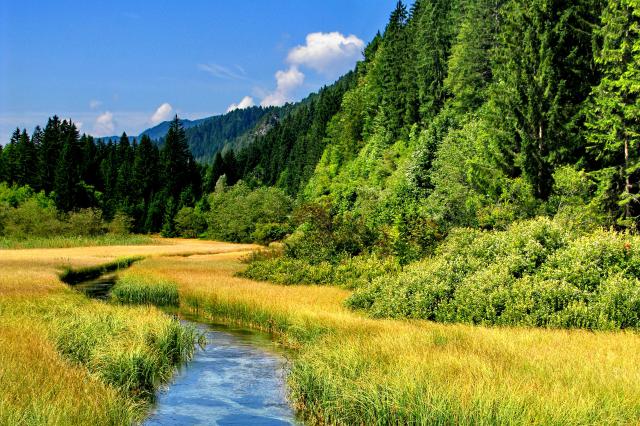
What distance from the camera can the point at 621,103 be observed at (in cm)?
3022

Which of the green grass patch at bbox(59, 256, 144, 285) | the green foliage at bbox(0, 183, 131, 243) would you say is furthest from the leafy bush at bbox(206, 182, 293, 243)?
the green grass patch at bbox(59, 256, 144, 285)

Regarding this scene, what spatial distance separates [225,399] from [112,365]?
281cm

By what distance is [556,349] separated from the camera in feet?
44.7

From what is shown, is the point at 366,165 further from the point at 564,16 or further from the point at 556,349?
the point at 556,349

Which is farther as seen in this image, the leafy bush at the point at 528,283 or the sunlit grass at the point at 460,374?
the leafy bush at the point at 528,283

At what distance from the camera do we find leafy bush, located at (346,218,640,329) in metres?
17.6

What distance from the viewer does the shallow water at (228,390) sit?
40.7 feet

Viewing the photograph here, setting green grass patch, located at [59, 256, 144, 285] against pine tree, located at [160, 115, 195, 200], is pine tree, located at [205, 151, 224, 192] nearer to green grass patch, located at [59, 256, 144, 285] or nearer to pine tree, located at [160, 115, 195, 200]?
pine tree, located at [160, 115, 195, 200]

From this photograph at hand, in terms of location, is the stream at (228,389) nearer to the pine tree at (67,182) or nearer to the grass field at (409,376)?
the grass field at (409,376)

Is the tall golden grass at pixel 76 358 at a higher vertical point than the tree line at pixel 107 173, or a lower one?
lower

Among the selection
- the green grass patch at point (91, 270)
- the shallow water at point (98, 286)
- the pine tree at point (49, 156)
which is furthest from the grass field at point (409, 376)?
the pine tree at point (49, 156)

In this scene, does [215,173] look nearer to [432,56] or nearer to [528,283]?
[432,56]

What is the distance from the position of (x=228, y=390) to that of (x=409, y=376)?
18.2 ft

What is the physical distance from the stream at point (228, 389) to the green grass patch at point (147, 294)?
982 cm
